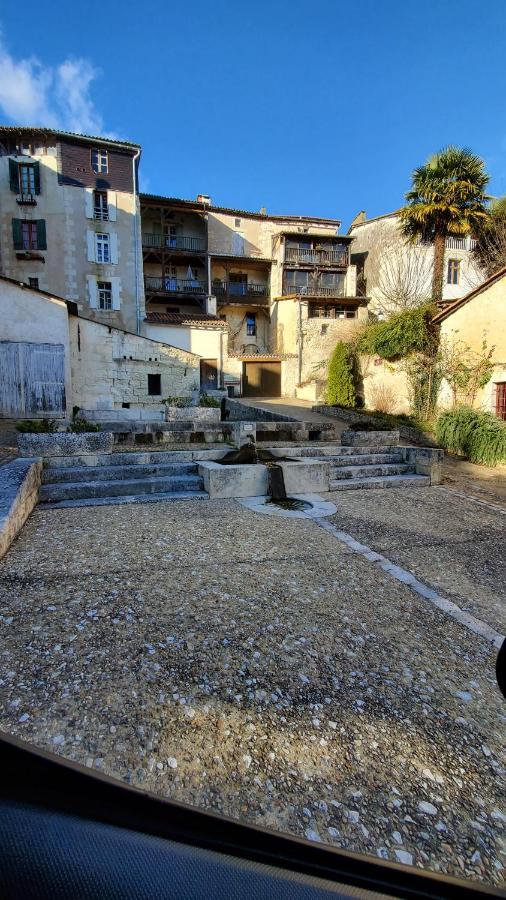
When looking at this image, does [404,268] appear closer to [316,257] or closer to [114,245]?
[316,257]

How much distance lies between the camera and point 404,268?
2750cm

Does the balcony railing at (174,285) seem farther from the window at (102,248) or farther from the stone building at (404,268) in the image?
the stone building at (404,268)

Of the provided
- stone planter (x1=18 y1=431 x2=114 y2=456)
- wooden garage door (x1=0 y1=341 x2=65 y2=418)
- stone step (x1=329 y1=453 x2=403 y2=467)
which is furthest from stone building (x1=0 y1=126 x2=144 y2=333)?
stone step (x1=329 y1=453 x2=403 y2=467)

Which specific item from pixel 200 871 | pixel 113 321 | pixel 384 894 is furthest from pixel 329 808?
pixel 113 321

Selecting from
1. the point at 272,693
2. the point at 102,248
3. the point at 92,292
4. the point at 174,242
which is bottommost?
the point at 272,693

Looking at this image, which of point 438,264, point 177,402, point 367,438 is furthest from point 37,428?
point 438,264

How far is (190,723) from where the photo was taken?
1874mm

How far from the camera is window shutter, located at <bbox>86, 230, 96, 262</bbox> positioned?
2277 cm

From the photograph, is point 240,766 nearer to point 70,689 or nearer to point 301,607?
point 70,689

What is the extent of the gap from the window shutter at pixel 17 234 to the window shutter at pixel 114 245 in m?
4.45

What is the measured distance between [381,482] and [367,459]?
779 mm

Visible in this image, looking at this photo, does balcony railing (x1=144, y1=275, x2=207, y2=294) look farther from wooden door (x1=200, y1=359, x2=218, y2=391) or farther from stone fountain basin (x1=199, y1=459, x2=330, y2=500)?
Result: stone fountain basin (x1=199, y1=459, x2=330, y2=500)

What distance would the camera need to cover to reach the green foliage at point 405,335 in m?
16.6

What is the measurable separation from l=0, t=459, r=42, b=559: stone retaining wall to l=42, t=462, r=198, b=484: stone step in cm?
20
